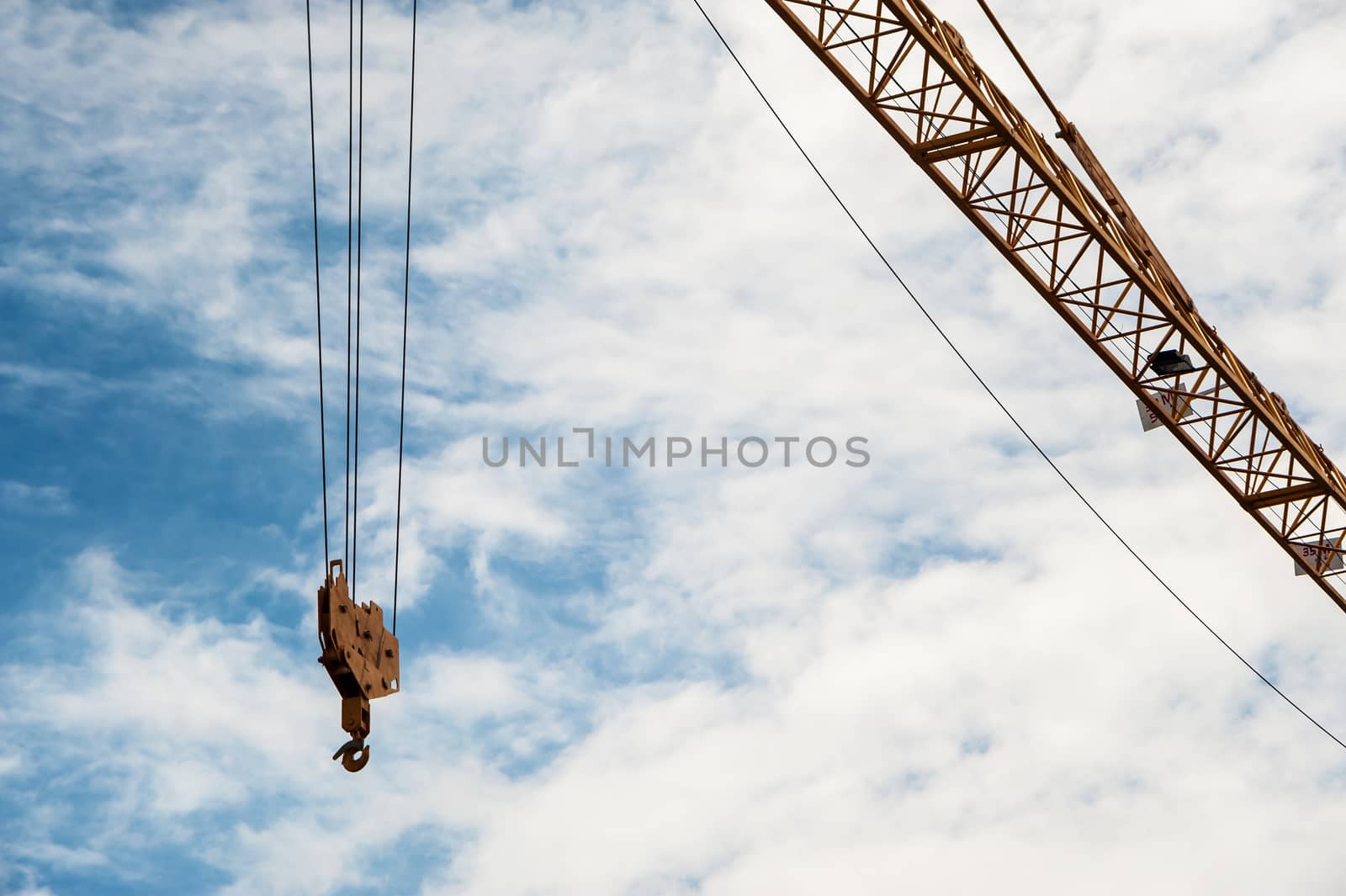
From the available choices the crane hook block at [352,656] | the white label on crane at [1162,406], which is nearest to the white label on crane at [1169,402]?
the white label on crane at [1162,406]

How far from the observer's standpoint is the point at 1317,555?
28.3m

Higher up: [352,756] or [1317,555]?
[1317,555]

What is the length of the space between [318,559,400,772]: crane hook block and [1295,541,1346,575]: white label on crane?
2069cm

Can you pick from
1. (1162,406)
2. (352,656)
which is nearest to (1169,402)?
(1162,406)

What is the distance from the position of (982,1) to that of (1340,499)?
42.5 feet

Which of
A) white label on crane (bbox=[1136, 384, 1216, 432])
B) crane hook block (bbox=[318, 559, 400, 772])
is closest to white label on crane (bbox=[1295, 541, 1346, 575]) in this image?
white label on crane (bbox=[1136, 384, 1216, 432])

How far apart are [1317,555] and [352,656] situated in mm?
22011

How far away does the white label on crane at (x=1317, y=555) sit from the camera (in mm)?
28016

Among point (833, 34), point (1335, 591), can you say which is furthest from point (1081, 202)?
point (1335, 591)

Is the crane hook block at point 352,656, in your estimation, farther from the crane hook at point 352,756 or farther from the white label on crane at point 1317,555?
the white label on crane at point 1317,555

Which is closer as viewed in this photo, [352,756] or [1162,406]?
[352,756]

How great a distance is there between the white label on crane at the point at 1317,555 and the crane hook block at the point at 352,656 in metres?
20.7

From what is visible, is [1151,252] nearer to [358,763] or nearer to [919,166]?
[919,166]

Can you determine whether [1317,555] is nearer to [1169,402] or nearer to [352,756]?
[1169,402]
